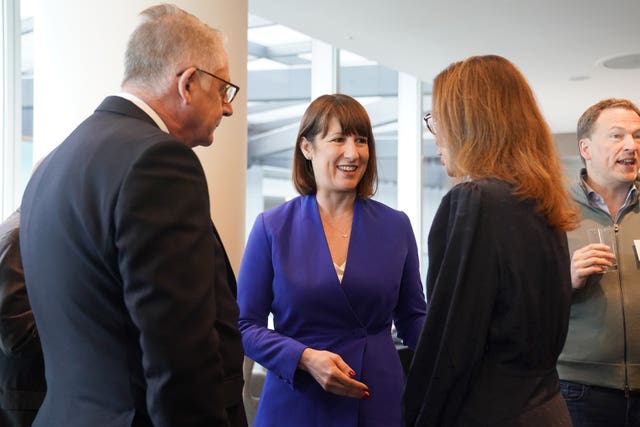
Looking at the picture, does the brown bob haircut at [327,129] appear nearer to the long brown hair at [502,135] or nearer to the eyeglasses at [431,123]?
the eyeglasses at [431,123]

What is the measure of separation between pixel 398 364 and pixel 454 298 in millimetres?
673

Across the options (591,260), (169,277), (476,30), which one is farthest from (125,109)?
(476,30)

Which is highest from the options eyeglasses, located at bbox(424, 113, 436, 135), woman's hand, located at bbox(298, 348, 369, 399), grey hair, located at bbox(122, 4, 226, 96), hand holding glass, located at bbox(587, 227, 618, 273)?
grey hair, located at bbox(122, 4, 226, 96)

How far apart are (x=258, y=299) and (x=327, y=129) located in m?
0.57

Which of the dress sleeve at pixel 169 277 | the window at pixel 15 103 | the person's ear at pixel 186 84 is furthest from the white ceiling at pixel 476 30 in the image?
Result: the dress sleeve at pixel 169 277

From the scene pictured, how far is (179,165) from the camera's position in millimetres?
1207

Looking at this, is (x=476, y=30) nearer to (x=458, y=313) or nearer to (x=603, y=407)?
(x=603, y=407)

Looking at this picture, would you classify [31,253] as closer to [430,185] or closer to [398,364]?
[398,364]

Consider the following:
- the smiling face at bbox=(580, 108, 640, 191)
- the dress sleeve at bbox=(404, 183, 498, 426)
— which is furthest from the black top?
the smiling face at bbox=(580, 108, 640, 191)

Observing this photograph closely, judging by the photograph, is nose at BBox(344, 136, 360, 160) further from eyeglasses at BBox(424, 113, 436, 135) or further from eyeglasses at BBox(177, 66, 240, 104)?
eyeglasses at BBox(177, 66, 240, 104)

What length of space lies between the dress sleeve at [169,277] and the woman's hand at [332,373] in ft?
1.81

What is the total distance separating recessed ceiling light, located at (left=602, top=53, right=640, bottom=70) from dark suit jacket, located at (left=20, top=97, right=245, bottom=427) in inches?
255

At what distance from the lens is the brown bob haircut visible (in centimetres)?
210

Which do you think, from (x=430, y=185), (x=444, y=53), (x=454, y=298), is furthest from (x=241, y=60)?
(x=430, y=185)
